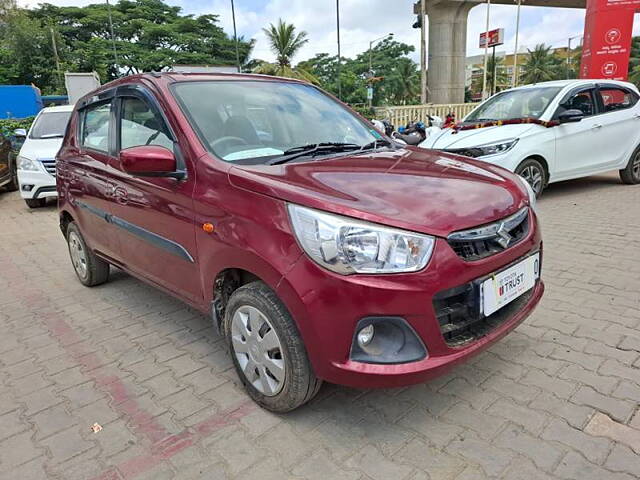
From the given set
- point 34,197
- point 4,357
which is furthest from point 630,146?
point 34,197

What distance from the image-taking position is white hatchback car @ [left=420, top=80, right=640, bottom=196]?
20.7ft

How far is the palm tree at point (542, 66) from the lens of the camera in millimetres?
56953

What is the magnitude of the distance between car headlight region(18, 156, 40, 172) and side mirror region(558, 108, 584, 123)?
8.10 metres

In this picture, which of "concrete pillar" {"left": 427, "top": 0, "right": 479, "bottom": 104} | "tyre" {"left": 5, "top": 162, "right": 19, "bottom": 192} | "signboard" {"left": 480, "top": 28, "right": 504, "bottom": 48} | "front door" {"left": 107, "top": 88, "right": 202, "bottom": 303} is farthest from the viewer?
"signboard" {"left": 480, "top": 28, "right": 504, "bottom": 48}

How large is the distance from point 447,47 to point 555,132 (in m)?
19.5

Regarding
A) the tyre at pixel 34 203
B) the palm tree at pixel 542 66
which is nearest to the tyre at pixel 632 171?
the tyre at pixel 34 203

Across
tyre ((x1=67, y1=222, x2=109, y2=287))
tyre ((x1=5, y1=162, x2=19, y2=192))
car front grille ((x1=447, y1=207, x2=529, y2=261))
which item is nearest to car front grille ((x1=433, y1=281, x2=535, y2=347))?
car front grille ((x1=447, y1=207, x2=529, y2=261))

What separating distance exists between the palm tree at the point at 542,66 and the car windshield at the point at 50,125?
5889cm

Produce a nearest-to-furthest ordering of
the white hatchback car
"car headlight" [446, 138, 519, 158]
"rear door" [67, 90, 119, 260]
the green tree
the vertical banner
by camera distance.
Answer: "rear door" [67, 90, 119, 260] < "car headlight" [446, 138, 519, 158] < the white hatchback car < the vertical banner < the green tree

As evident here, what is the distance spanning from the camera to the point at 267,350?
224 cm

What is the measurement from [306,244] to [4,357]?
2.52m

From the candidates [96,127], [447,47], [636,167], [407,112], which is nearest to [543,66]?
[447,47]

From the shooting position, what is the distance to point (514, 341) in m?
2.97

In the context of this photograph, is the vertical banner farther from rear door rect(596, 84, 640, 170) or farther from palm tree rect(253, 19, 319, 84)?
palm tree rect(253, 19, 319, 84)
